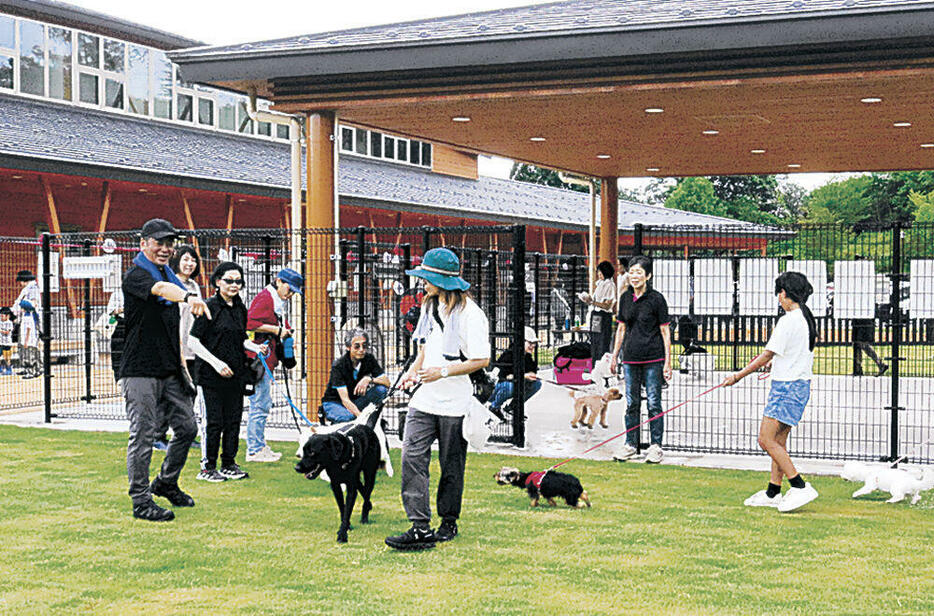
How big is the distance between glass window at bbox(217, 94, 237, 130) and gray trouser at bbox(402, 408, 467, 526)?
25.4 m

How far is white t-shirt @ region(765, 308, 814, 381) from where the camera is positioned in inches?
295

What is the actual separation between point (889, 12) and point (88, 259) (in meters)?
8.88

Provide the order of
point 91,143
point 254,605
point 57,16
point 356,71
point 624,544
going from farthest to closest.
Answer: point 57,16 → point 91,143 → point 356,71 → point 624,544 → point 254,605

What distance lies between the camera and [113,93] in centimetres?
2750

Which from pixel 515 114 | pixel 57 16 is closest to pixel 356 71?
pixel 515 114

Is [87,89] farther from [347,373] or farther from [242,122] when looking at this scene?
[347,373]

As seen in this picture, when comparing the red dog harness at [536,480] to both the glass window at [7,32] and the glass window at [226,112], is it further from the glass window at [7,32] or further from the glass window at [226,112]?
the glass window at [226,112]

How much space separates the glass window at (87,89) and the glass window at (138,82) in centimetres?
97

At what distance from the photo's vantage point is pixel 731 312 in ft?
33.6

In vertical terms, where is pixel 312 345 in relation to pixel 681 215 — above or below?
below

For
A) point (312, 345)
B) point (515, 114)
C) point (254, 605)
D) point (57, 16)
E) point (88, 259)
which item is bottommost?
point (254, 605)

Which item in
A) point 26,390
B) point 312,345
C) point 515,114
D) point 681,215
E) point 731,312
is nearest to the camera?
point 731,312

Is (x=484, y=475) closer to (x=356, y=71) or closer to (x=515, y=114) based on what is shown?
(x=356, y=71)

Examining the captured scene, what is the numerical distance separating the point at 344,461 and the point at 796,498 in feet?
10.4
